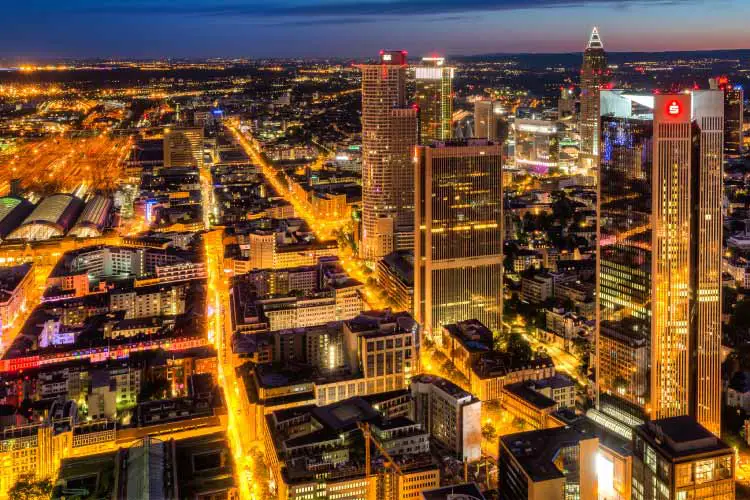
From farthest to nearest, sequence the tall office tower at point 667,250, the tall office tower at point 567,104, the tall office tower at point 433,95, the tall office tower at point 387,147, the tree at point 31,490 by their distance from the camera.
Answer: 1. the tall office tower at point 567,104
2. the tall office tower at point 433,95
3. the tall office tower at point 387,147
4. the tall office tower at point 667,250
5. the tree at point 31,490

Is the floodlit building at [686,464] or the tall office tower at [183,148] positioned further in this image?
the tall office tower at [183,148]

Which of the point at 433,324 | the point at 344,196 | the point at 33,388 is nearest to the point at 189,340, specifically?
the point at 33,388

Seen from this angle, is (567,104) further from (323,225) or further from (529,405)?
(529,405)

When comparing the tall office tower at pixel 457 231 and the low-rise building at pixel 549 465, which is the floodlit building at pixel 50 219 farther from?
the low-rise building at pixel 549 465

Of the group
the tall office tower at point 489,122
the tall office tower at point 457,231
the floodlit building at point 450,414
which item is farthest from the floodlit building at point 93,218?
the tall office tower at point 489,122

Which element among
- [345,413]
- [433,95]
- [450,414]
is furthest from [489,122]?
[345,413]

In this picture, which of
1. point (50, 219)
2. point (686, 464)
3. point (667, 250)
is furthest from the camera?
point (50, 219)
